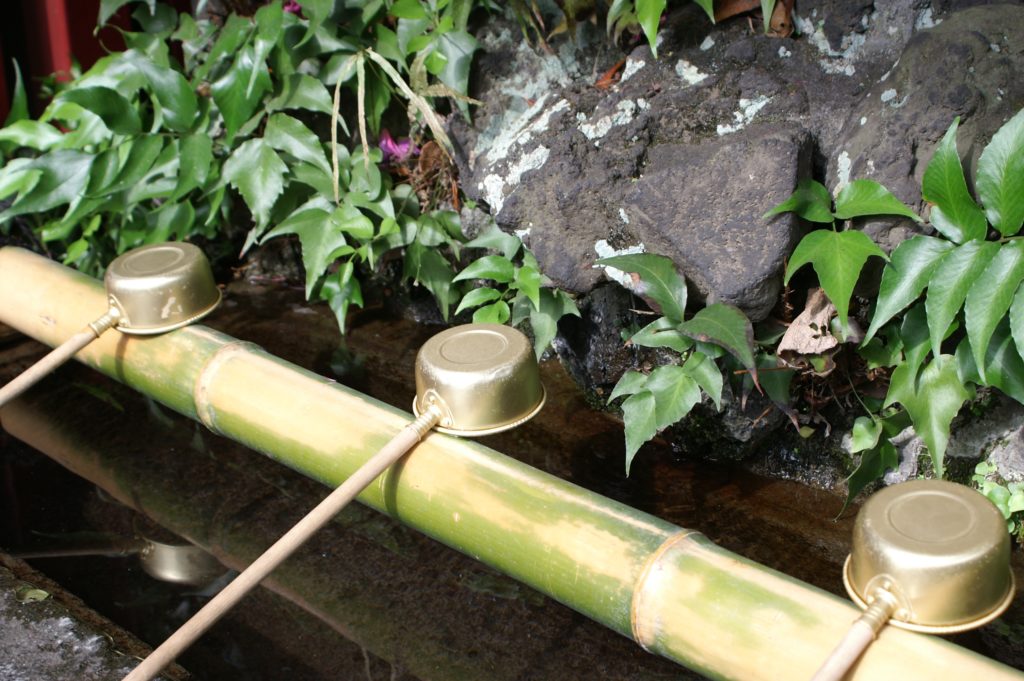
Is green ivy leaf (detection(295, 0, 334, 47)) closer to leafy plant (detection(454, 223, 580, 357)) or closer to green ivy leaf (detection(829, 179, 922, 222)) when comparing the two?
leafy plant (detection(454, 223, 580, 357))

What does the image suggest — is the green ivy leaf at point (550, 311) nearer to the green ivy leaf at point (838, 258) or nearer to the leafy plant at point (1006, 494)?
the green ivy leaf at point (838, 258)

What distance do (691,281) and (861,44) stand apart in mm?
808

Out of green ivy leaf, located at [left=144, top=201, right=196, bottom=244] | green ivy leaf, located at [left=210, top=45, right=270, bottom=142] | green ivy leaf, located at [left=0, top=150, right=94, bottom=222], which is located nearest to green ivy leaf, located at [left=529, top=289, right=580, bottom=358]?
green ivy leaf, located at [left=210, top=45, right=270, bottom=142]

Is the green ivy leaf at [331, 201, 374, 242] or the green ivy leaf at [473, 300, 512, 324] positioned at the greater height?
the green ivy leaf at [331, 201, 374, 242]

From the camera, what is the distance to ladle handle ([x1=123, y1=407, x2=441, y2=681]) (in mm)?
1804

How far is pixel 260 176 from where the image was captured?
342 centimetres

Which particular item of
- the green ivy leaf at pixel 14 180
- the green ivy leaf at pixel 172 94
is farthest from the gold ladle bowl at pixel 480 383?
the green ivy leaf at pixel 14 180

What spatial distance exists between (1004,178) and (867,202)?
11.9 inches

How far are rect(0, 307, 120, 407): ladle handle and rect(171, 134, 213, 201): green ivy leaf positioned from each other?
845 mm

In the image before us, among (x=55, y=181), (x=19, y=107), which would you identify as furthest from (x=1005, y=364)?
(x=19, y=107)

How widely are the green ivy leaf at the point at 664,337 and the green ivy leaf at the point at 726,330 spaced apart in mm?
85

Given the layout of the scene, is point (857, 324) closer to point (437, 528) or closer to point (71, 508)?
point (437, 528)

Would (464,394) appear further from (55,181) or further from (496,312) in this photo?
(55,181)

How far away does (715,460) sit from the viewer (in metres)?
2.87
